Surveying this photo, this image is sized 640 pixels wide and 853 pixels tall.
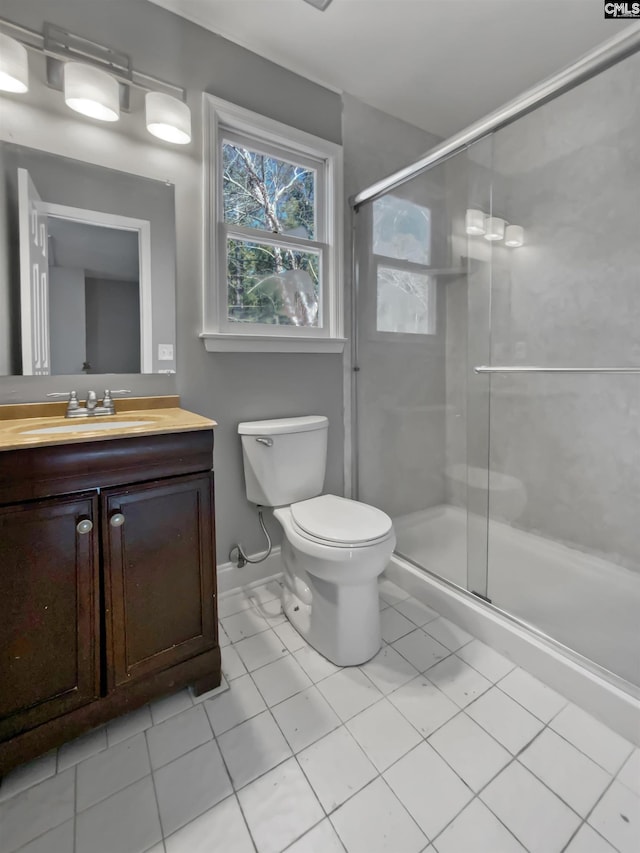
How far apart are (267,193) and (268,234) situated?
8.7 inches

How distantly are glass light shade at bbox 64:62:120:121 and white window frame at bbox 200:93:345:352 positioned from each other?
1.17ft

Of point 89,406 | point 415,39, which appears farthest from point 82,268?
point 415,39

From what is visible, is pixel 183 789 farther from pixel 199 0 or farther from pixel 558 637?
pixel 199 0

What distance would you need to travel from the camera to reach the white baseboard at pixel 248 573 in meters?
1.83

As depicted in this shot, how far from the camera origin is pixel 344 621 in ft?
4.62

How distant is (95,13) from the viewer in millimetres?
1418

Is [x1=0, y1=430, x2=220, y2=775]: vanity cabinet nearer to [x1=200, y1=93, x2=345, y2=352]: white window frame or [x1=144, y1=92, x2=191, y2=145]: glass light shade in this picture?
[x1=200, y1=93, x2=345, y2=352]: white window frame

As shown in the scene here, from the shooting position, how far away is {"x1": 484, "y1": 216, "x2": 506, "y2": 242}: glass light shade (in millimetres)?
2049

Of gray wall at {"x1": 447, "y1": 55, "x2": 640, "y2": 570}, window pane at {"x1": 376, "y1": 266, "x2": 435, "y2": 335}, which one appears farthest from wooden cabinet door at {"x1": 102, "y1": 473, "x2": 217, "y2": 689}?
gray wall at {"x1": 447, "y1": 55, "x2": 640, "y2": 570}

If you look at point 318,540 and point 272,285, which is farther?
point 272,285

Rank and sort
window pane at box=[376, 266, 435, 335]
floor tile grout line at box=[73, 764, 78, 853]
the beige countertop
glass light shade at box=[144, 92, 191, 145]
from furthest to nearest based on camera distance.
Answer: window pane at box=[376, 266, 435, 335], glass light shade at box=[144, 92, 191, 145], the beige countertop, floor tile grout line at box=[73, 764, 78, 853]

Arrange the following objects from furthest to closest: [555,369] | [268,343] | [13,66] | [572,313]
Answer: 1. [572,313]
2. [268,343]
3. [555,369]
4. [13,66]

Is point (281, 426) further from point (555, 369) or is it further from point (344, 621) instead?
point (555, 369)

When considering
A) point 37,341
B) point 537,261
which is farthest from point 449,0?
point 37,341
